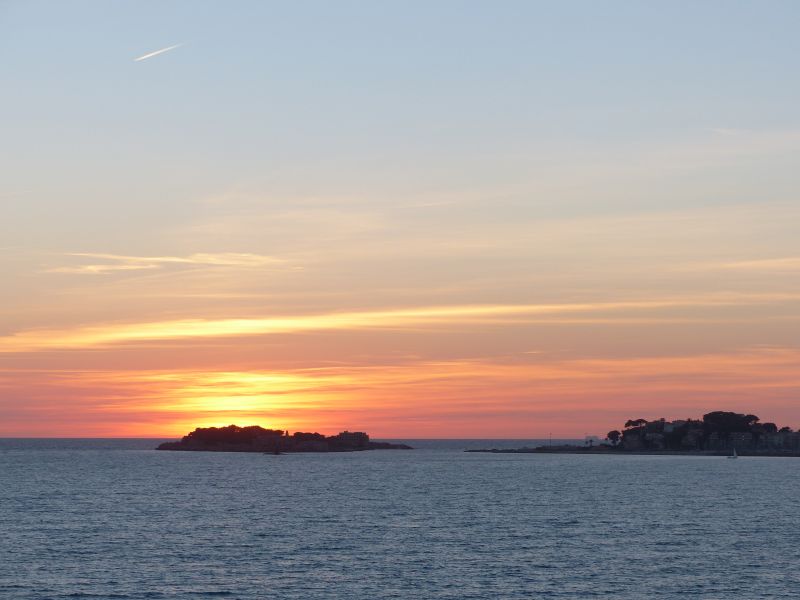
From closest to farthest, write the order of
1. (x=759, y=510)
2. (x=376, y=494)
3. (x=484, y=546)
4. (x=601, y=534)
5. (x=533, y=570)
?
(x=533, y=570), (x=484, y=546), (x=601, y=534), (x=759, y=510), (x=376, y=494)

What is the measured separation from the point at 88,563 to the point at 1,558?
346 inches

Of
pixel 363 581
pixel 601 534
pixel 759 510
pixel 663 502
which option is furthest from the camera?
pixel 663 502

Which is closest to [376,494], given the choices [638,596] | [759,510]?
[759,510]

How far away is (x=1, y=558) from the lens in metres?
95.8

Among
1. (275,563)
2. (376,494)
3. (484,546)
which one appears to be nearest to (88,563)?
(275,563)

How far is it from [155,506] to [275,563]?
62.8m

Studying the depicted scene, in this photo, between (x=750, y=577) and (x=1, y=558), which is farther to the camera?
(x=1, y=558)

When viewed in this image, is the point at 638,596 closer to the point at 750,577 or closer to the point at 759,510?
the point at 750,577

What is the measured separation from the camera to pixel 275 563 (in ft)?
308

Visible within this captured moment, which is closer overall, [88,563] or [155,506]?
[88,563]

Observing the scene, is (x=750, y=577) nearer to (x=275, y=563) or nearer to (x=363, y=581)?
(x=363, y=581)

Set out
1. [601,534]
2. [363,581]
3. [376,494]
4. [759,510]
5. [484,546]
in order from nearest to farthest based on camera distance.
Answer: [363,581]
[484,546]
[601,534]
[759,510]
[376,494]

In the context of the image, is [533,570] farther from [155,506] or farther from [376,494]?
[376,494]

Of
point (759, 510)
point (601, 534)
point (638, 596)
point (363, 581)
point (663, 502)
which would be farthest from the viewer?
point (663, 502)
